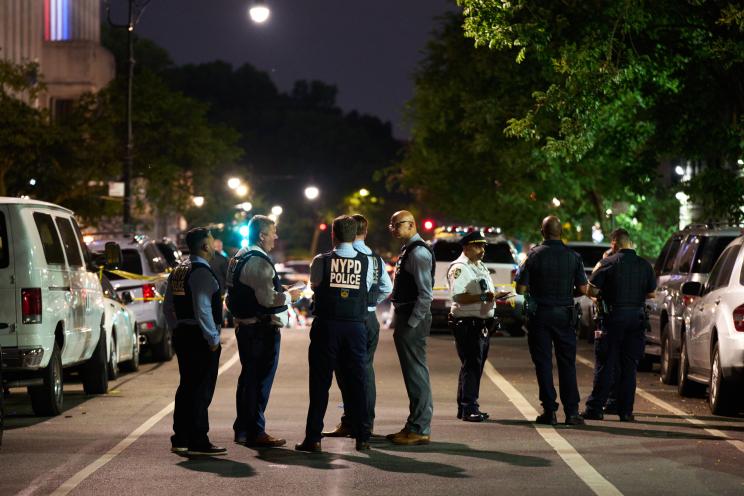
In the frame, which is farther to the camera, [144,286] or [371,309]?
[144,286]

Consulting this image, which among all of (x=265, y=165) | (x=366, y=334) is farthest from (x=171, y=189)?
(x=265, y=165)

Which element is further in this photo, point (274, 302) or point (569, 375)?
point (569, 375)

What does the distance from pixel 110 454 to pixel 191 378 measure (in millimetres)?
877

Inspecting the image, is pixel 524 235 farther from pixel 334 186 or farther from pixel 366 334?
pixel 334 186

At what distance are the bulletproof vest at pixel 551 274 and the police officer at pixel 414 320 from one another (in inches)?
57.9

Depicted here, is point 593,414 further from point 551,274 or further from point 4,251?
point 4,251

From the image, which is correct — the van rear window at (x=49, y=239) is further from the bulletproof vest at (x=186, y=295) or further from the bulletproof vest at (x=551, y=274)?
the bulletproof vest at (x=551, y=274)

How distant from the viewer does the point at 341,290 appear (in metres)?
12.4

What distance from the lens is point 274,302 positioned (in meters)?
12.7

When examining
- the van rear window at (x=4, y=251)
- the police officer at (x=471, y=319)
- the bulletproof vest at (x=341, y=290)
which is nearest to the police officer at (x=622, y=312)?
the police officer at (x=471, y=319)

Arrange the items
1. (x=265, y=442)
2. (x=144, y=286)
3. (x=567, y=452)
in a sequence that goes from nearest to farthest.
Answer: (x=567, y=452)
(x=265, y=442)
(x=144, y=286)

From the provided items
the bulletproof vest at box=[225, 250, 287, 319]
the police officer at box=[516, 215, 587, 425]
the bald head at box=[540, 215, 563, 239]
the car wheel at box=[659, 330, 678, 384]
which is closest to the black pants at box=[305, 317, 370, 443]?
the bulletproof vest at box=[225, 250, 287, 319]

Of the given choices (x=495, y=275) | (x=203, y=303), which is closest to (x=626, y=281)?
(x=203, y=303)

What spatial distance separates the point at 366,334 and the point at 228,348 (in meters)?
14.9
